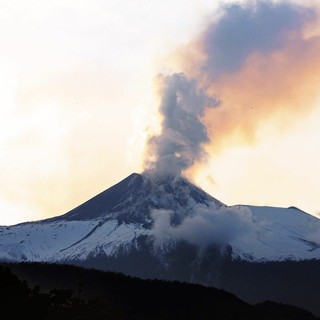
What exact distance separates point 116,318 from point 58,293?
65.5 ft

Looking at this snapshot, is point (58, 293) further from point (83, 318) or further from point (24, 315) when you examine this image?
point (24, 315)

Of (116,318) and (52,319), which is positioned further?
(116,318)

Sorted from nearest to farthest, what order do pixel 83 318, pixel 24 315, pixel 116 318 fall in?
pixel 24 315 → pixel 83 318 → pixel 116 318

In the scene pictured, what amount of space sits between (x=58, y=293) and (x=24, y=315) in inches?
1121

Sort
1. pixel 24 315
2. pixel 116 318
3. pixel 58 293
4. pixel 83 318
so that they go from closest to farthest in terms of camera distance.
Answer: pixel 24 315, pixel 83 318, pixel 58 293, pixel 116 318

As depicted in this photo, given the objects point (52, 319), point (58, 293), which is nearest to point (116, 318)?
point (58, 293)

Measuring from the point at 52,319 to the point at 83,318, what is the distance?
1135 centimetres

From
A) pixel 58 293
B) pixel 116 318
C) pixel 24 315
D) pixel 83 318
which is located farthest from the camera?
pixel 116 318

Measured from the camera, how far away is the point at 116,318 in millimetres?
190875

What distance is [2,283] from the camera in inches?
5876

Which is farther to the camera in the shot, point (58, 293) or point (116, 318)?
point (116, 318)

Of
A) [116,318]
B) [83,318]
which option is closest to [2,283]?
[83,318]

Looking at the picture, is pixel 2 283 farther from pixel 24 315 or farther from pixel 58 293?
pixel 58 293

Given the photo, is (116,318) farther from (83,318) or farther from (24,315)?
(24,315)
